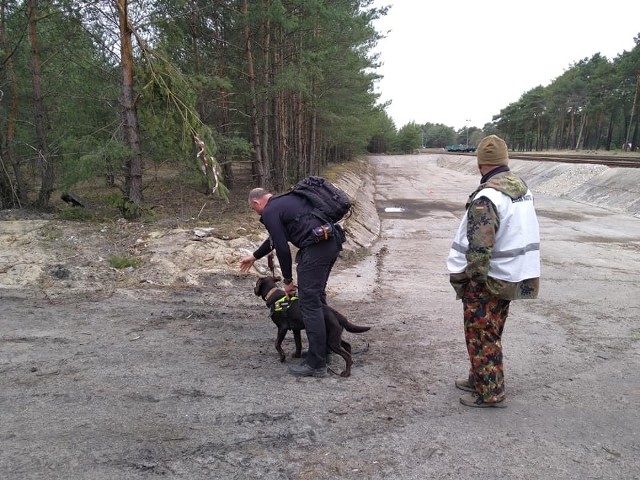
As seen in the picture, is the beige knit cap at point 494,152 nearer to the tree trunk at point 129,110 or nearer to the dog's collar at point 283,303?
the dog's collar at point 283,303

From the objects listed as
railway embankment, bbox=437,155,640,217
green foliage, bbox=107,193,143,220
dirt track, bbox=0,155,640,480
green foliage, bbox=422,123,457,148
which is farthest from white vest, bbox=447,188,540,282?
green foliage, bbox=422,123,457,148

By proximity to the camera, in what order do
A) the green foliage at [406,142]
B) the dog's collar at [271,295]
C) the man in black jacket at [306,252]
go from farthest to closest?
the green foliage at [406,142] → the dog's collar at [271,295] → the man in black jacket at [306,252]

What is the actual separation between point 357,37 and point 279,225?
14927 millimetres

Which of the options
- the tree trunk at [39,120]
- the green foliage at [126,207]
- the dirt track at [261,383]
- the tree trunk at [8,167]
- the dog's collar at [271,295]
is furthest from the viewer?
the tree trunk at [8,167]

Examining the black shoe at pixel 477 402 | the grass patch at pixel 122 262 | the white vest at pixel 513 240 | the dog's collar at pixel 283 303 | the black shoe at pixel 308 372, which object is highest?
the white vest at pixel 513 240

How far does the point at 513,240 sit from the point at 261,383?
8.24ft

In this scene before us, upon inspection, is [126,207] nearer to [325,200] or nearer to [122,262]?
[122,262]

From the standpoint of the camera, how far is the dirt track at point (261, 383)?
308cm

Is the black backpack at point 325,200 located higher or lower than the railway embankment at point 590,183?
higher

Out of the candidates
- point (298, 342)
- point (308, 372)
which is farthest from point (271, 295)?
point (308, 372)

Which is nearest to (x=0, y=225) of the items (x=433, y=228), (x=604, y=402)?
(x=604, y=402)

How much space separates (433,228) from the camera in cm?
1569

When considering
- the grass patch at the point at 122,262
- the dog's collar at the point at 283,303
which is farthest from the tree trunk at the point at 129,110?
the dog's collar at the point at 283,303

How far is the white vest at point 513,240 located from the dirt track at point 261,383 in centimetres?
117
